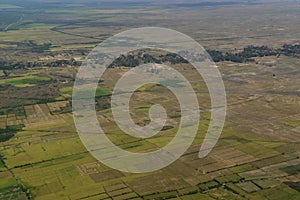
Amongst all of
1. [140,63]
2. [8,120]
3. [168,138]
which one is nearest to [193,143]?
[168,138]

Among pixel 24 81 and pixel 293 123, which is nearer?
pixel 293 123

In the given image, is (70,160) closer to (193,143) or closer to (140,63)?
(193,143)

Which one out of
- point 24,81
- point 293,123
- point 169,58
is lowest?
point 293,123

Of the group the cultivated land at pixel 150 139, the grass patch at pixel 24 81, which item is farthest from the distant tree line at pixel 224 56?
the grass patch at pixel 24 81

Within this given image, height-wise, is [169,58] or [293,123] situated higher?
[169,58]

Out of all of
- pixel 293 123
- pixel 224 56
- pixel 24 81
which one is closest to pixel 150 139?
pixel 293 123

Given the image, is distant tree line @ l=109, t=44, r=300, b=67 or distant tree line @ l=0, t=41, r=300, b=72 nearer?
distant tree line @ l=0, t=41, r=300, b=72

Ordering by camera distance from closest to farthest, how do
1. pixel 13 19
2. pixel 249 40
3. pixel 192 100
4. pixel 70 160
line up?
pixel 70 160 < pixel 192 100 < pixel 249 40 < pixel 13 19

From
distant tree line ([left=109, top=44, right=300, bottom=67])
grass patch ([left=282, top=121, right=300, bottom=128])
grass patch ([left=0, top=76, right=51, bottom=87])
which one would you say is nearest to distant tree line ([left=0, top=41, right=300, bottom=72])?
distant tree line ([left=109, top=44, right=300, bottom=67])

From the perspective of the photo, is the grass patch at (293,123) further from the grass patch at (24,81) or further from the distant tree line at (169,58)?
the grass patch at (24,81)

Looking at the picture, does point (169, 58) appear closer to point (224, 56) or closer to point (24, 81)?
point (224, 56)

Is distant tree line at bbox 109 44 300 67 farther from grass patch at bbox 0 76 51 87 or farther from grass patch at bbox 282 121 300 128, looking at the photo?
grass patch at bbox 282 121 300 128
